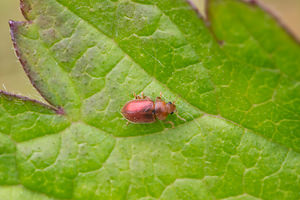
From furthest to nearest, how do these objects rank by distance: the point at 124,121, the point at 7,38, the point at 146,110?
the point at 7,38, the point at 146,110, the point at 124,121

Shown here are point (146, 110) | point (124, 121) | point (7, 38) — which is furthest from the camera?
point (7, 38)

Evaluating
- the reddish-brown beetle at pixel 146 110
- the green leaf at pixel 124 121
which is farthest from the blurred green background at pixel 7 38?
the reddish-brown beetle at pixel 146 110

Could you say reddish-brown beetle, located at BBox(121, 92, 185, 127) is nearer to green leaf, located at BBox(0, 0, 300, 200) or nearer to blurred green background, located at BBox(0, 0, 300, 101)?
green leaf, located at BBox(0, 0, 300, 200)

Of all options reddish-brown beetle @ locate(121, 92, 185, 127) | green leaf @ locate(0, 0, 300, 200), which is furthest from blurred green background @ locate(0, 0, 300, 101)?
reddish-brown beetle @ locate(121, 92, 185, 127)

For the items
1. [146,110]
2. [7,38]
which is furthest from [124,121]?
[7,38]

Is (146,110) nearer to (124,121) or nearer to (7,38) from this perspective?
(124,121)
